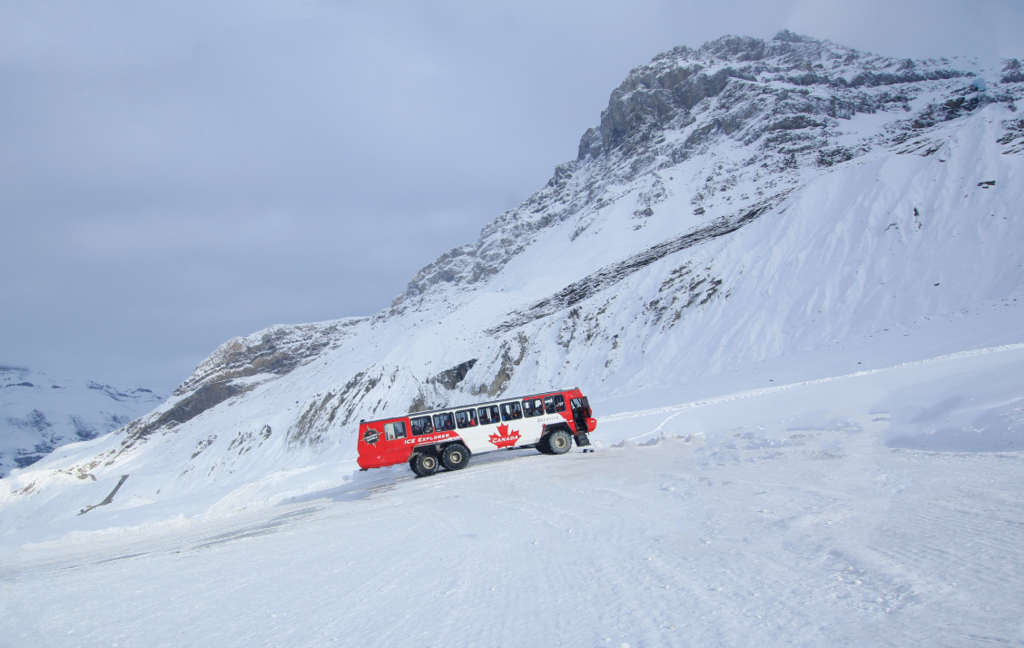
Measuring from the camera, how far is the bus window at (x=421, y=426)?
63.3 feet

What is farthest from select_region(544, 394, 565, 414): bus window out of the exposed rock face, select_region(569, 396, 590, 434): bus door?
the exposed rock face

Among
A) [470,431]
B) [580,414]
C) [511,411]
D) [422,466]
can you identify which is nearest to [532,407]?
[511,411]

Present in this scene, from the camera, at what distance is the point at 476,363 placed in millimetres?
54156

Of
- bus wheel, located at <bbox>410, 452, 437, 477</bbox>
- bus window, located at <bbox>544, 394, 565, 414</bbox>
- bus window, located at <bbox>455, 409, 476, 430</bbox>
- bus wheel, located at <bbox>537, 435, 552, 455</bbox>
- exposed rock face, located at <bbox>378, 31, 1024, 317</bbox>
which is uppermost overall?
exposed rock face, located at <bbox>378, 31, 1024, 317</bbox>

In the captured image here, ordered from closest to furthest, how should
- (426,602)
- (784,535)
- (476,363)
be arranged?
1. (426,602)
2. (784,535)
3. (476,363)

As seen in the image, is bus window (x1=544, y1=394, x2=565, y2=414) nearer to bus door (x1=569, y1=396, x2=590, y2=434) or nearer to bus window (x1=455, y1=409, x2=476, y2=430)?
bus door (x1=569, y1=396, x2=590, y2=434)

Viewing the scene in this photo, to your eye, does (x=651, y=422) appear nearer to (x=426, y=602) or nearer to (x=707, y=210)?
(x=426, y=602)

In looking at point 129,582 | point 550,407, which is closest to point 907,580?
point 129,582

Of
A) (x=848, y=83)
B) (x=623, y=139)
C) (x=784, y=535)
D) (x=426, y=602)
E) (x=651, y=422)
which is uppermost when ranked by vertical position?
(x=623, y=139)

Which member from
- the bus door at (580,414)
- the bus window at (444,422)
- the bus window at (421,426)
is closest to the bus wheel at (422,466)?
the bus window at (421,426)

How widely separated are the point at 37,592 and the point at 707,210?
74872 mm

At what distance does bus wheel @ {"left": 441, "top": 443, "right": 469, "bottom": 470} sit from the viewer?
1923 cm

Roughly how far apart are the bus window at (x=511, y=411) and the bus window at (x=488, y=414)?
273 mm

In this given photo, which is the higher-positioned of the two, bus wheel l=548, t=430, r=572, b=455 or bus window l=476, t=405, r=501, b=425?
bus window l=476, t=405, r=501, b=425
